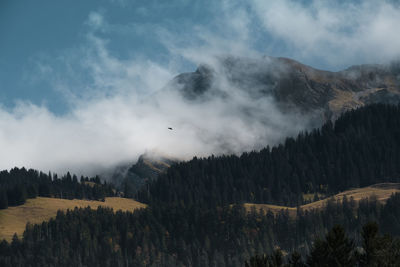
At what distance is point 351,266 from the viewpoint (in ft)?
255

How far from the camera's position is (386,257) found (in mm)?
72188

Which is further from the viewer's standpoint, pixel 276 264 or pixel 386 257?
pixel 276 264

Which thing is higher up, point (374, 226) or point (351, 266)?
point (374, 226)

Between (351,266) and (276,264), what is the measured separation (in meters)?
10.2

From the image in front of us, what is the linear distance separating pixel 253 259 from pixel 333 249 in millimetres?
11087

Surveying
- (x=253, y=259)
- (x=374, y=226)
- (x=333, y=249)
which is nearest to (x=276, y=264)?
(x=253, y=259)

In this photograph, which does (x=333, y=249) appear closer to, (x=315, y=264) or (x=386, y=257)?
(x=315, y=264)

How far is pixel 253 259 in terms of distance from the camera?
81.1 metres

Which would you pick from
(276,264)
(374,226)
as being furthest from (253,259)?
(374,226)

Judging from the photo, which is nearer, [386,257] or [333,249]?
[386,257]

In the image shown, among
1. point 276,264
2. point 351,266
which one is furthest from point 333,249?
point 276,264

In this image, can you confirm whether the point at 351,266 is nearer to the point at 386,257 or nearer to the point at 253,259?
the point at 386,257

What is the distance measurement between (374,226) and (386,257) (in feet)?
24.4

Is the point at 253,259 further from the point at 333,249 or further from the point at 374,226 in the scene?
the point at 374,226
